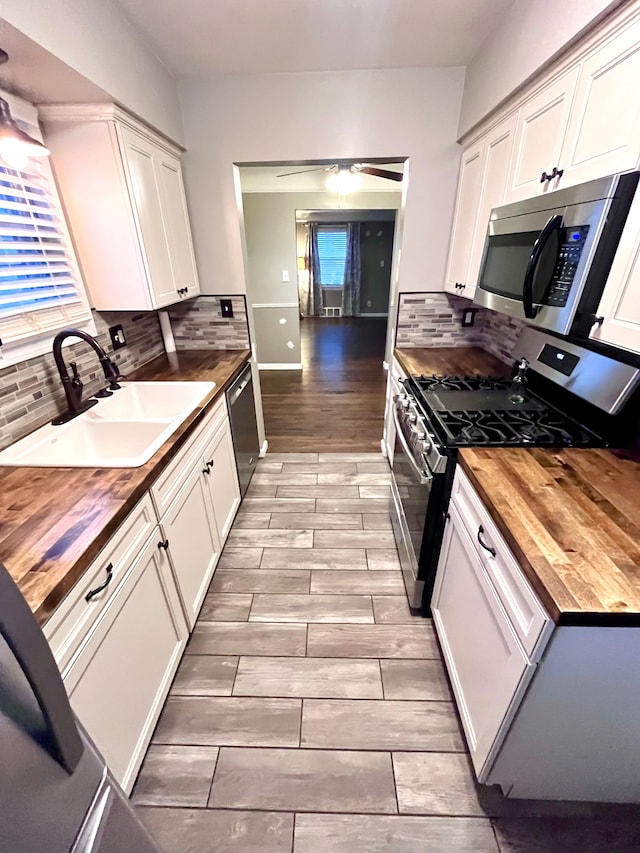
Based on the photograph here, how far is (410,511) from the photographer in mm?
1769

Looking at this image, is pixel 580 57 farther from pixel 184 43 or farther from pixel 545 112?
pixel 184 43

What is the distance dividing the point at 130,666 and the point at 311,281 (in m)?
9.50

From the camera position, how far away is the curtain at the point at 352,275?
28.9ft

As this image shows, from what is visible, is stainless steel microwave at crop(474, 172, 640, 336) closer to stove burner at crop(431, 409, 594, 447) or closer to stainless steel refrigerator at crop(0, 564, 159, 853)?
stove burner at crop(431, 409, 594, 447)

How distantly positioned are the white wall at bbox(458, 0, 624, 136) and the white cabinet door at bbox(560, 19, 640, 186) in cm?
11

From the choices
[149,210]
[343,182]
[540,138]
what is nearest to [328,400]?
[343,182]

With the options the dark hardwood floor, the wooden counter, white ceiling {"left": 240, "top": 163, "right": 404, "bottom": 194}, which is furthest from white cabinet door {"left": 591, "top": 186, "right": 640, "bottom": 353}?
white ceiling {"left": 240, "top": 163, "right": 404, "bottom": 194}

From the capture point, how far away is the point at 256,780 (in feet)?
4.04

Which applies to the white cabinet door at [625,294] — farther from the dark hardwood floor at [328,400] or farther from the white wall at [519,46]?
the dark hardwood floor at [328,400]

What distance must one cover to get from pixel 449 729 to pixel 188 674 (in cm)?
106

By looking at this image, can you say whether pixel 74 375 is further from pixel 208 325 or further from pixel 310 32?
pixel 310 32

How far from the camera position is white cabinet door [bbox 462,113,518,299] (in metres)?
1.67

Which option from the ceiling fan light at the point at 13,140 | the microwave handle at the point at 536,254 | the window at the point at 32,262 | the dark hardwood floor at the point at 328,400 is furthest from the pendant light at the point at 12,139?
the dark hardwood floor at the point at 328,400

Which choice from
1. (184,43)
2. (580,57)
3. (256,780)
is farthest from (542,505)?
(184,43)
